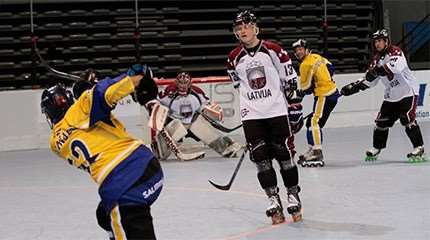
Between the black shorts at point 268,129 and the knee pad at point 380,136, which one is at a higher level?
the black shorts at point 268,129

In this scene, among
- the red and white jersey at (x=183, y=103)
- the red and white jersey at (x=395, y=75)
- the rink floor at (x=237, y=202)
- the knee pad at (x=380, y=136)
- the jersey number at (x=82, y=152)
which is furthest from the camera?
the red and white jersey at (x=183, y=103)

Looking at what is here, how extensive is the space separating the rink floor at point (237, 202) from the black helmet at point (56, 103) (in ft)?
5.45

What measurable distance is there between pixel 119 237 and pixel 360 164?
5.13 meters

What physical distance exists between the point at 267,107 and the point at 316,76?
2.97 metres

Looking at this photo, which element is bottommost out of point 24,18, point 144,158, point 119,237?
point 24,18

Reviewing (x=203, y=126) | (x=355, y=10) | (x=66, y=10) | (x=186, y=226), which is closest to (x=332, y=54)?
(x=355, y=10)

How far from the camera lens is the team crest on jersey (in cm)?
555

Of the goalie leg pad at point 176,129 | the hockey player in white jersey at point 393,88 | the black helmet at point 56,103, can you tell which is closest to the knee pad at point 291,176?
the black helmet at point 56,103

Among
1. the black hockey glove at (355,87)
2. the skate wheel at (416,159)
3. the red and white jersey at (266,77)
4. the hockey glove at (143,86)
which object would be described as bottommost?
the skate wheel at (416,159)

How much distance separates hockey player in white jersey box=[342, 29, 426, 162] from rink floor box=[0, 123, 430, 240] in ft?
1.03

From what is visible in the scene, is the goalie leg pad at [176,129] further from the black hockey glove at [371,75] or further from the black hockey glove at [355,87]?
the black hockey glove at [371,75]

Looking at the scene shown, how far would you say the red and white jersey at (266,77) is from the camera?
553cm

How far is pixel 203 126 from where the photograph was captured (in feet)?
31.9

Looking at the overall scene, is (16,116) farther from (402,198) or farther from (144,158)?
(144,158)
